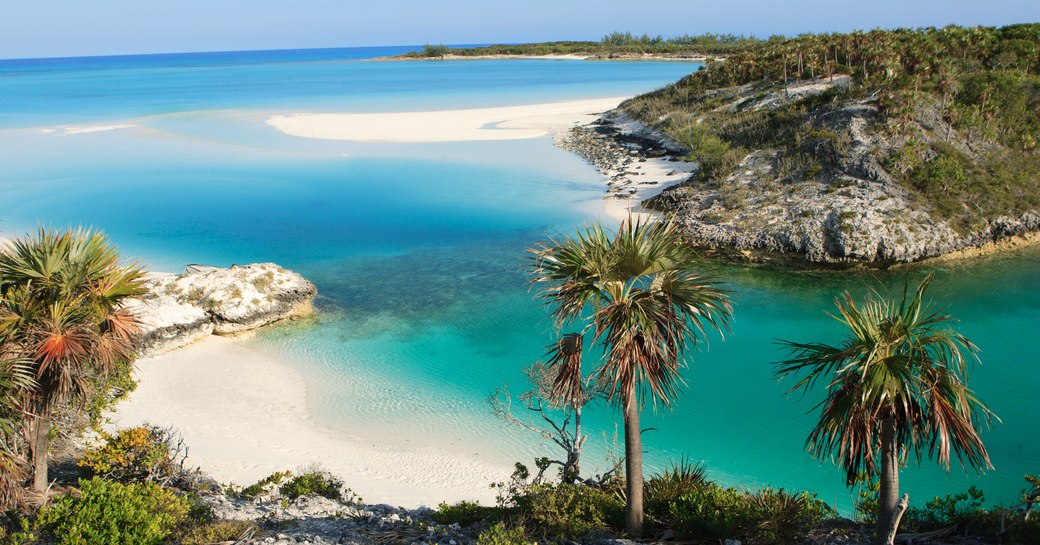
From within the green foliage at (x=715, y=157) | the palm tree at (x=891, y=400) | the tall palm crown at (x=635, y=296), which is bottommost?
the palm tree at (x=891, y=400)

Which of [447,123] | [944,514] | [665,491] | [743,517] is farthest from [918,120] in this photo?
[447,123]

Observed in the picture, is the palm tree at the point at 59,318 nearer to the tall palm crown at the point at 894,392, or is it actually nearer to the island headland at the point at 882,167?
the tall palm crown at the point at 894,392

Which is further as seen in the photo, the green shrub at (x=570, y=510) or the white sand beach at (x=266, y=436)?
the white sand beach at (x=266, y=436)

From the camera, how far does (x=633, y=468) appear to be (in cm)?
1011

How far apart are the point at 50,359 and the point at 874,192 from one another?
1290 inches

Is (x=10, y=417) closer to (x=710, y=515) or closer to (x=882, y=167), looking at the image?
(x=710, y=515)

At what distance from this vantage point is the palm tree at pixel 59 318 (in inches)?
428

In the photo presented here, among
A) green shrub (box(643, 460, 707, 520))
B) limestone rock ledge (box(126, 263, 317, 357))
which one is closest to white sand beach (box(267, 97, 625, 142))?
limestone rock ledge (box(126, 263, 317, 357))

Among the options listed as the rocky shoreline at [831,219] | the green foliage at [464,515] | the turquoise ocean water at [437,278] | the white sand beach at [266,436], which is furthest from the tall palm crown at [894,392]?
the rocky shoreline at [831,219]

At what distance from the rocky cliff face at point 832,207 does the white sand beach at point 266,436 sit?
19.8 metres

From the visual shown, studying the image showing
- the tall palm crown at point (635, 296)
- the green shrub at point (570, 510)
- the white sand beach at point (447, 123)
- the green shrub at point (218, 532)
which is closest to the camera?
the tall palm crown at point (635, 296)

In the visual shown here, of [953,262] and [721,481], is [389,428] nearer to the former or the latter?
[721,481]

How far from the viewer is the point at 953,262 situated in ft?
96.6

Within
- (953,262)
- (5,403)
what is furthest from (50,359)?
(953,262)
